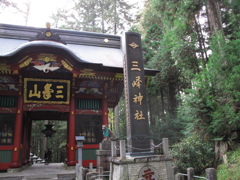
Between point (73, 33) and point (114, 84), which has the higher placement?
point (73, 33)

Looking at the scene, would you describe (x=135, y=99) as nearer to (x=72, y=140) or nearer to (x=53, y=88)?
(x=72, y=140)

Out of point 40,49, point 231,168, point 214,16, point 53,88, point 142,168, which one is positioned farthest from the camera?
point 214,16

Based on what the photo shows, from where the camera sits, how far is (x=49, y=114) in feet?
38.2

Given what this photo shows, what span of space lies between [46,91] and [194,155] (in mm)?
6827

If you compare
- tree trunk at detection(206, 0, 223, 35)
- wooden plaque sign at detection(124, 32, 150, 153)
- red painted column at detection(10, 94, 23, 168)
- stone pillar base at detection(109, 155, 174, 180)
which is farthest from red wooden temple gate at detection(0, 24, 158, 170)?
tree trunk at detection(206, 0, 223, 35)

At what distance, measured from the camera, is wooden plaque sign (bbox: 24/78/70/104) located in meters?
8.83

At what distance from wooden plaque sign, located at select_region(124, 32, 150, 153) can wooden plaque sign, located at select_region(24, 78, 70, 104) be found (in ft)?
11.6

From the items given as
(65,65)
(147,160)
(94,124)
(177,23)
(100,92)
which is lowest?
(147,160)

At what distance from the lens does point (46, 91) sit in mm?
9055

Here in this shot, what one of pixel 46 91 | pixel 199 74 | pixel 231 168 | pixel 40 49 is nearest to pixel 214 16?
pixel 199 74

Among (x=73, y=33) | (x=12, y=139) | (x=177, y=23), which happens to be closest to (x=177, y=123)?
(x=177, y=23)

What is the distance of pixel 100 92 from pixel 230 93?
18.2 feet

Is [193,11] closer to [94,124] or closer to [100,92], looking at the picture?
[100,92]

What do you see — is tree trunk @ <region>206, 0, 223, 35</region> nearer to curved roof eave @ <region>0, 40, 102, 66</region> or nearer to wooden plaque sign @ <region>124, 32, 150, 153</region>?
wooden plaque sign @ <region>124, 32, 150, 153</region>
